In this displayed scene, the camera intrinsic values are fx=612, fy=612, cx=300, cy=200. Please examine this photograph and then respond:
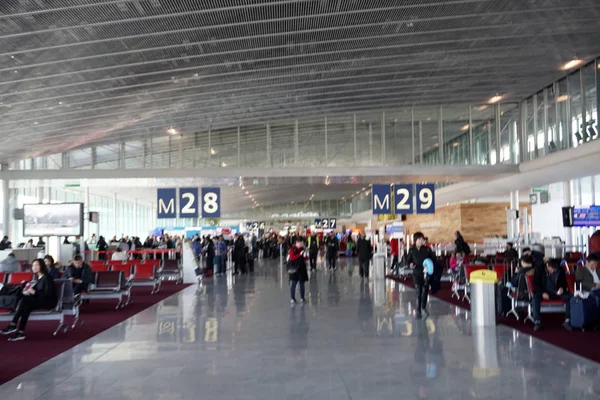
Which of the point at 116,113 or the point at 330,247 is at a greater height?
the point at 116,113

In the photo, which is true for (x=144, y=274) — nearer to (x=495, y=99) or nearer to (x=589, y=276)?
(x=589, y=276)

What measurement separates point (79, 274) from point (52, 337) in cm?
402

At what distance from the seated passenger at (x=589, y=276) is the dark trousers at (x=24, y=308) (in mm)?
9409

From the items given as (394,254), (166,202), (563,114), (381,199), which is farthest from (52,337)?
(563,114)

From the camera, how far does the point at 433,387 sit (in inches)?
261

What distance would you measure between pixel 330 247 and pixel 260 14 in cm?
1712

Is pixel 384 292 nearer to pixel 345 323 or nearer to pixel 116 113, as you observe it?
pixel 345 323

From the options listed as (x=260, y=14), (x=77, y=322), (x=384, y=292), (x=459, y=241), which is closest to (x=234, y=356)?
(x=77, y=322)

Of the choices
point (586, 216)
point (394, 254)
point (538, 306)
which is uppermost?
point (586, 216)

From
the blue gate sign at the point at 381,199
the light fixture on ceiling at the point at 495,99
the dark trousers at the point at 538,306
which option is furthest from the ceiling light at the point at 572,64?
the dark trousers at the point at 538,306

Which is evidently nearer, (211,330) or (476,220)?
(211,330)

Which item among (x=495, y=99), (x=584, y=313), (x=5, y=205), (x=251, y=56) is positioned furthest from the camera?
(x=5, y=205)

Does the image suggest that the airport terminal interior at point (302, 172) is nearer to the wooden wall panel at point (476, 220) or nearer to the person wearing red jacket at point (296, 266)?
the person wearing red jacket at point (296, 266)

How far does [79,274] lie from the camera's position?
14281 millimetres
